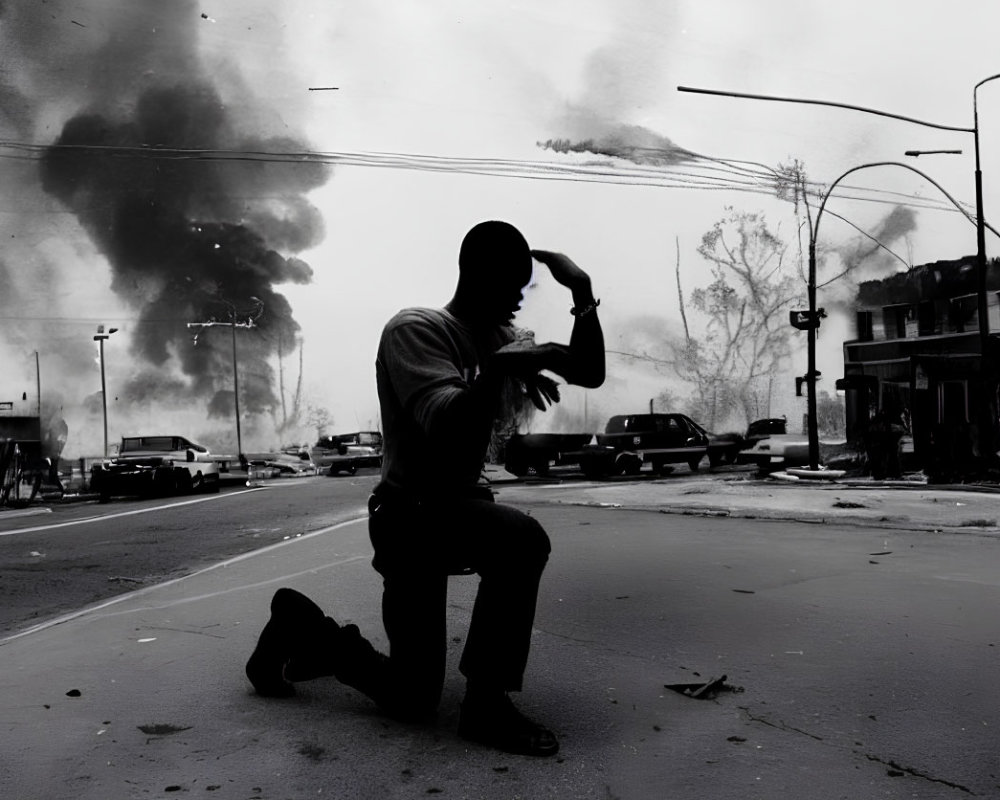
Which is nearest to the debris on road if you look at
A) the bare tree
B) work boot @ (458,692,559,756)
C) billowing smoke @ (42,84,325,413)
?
work boot @ (458,692,559,756)

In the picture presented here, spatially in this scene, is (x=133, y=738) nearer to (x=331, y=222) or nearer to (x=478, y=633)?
A: (x=478, y=633)

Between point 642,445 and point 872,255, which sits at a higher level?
point 872,255

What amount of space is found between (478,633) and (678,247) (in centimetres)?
2460

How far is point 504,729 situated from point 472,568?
47 centimetres

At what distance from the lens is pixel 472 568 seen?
9.22 ft

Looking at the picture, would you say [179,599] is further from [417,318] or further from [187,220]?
[187,220]

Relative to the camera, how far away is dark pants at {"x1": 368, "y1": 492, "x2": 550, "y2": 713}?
2.70m

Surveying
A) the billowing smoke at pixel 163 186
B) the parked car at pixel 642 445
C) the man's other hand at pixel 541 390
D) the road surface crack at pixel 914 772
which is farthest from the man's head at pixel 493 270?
the billowing smoke at pixel 163 186

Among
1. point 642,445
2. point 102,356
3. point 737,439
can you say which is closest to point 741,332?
point 737,439

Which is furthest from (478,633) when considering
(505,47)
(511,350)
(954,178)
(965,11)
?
(954,178)

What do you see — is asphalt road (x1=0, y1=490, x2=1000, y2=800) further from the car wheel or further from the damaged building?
the damaged building

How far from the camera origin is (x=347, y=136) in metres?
26.1

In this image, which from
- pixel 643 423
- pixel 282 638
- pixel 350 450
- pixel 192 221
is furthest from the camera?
pixel 192 221

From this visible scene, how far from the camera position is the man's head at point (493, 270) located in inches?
111
